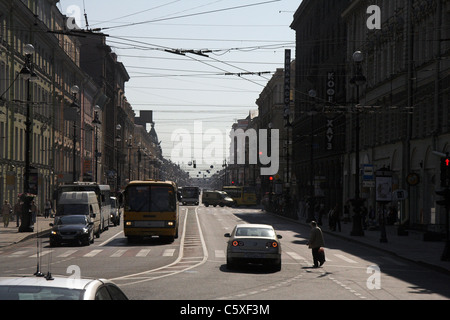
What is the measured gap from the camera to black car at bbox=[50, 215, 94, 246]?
35.3m

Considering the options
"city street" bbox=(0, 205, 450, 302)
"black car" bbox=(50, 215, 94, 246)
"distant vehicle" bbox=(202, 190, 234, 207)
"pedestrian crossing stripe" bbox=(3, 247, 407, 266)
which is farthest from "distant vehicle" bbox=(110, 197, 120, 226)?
"distant vehicle" bbox=(202, 190, 234, 207)

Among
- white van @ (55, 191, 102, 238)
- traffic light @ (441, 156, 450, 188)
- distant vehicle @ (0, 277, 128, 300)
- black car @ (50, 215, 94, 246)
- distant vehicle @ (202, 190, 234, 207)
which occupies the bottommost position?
distant vehicle @ (202, 190, 234, 207)

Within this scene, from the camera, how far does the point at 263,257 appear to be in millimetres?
24594

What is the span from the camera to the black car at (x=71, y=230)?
35344mm

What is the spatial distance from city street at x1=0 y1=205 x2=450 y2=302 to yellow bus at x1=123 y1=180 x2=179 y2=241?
0.72m

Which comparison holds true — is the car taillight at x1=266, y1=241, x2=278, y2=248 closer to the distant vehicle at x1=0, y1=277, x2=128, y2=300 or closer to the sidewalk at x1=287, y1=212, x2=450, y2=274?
the sidewalk at x1=287, y1=212, x2=450, y2=274

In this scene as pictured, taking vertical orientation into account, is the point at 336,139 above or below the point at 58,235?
above

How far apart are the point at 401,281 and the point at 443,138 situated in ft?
75.2

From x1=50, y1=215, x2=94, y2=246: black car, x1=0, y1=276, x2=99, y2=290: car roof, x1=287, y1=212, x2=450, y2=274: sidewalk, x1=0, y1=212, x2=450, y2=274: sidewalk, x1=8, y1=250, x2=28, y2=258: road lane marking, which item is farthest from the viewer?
x1=50, y1=215, x2=94, y2=246: black car

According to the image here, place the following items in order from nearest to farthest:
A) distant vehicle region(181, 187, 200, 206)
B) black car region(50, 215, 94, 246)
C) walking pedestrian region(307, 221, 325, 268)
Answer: walking pedestrian region(307, 221, 325, 268)
black car region(50, 215, 94, 246)
distant vehicle region(181, 187, 200, 206)

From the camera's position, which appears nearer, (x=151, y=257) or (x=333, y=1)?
(x=151, y=257)

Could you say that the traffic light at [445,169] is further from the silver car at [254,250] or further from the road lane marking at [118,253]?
A: the road lane marking at [118,253]

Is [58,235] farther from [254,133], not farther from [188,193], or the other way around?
[254,133]
